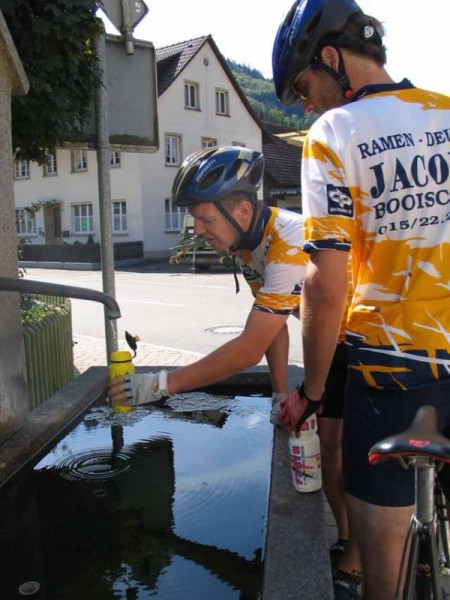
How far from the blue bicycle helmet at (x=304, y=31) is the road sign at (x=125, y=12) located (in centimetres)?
342

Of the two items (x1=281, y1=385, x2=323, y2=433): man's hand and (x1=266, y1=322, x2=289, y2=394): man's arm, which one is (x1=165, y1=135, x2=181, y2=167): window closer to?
(x1=266, y1=322, x2=289, y2=394): man's arm

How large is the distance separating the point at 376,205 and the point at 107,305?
76.0 inches

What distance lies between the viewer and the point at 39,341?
17.0 ft

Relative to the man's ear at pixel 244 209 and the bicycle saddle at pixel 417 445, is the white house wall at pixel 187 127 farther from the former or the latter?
the bicycle saddle at pixel 417 445

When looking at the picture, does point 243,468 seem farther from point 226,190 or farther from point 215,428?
point 226,190

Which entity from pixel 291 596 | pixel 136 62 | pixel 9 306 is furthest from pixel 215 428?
pixel 136 62

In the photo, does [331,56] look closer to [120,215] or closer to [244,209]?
[244,209]

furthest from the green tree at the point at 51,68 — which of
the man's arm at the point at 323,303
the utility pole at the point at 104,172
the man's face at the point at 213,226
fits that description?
the man's arm at the point at 323,303

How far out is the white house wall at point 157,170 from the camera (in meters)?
29.5

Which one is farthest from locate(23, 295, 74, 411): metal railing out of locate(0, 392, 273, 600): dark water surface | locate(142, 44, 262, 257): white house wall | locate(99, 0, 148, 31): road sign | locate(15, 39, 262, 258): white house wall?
locate(142, 44, 262, 257): white house wall

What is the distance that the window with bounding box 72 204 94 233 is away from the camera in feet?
107

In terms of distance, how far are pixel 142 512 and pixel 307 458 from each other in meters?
0.89

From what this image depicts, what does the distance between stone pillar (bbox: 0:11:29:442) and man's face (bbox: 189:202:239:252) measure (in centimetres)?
144

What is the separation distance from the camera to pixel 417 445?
1.38 metres
